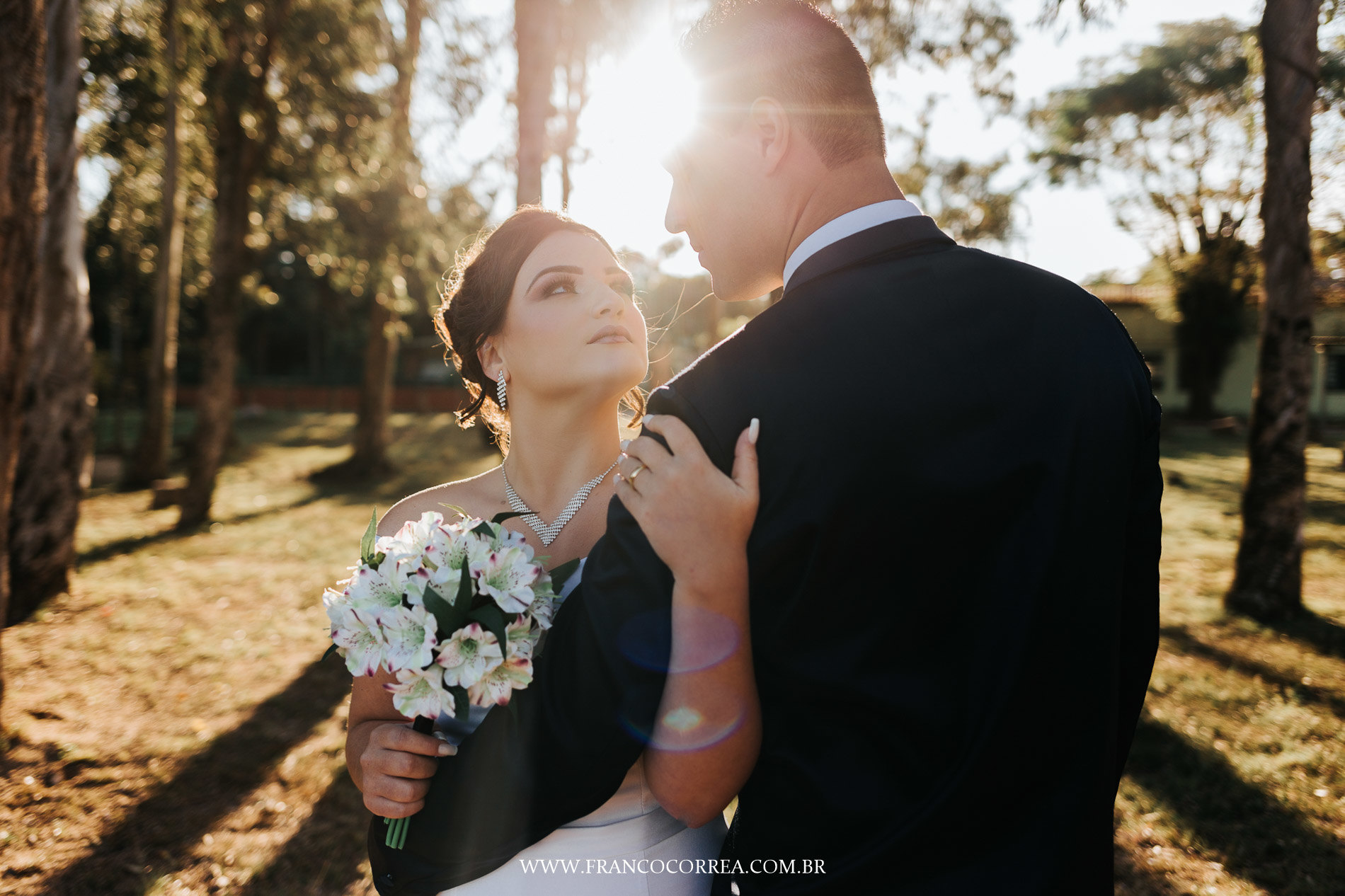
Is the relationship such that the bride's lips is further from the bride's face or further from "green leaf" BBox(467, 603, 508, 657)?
"green leaf" BBox(467, 603, 508, 657)

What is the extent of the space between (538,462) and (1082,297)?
216 centimetres

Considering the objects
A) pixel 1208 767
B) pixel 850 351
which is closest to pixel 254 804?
pixel 850 351

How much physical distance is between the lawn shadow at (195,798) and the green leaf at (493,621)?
Result: 238cm

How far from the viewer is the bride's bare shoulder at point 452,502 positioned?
10.0ft

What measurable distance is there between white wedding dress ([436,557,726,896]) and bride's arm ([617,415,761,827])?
732 millimetres

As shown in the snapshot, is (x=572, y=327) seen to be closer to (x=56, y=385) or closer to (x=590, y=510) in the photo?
(x=590, y=510)

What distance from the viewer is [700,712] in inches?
57.4

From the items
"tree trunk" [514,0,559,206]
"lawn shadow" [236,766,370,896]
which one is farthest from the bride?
"tree trunk" [514,0,559,206]

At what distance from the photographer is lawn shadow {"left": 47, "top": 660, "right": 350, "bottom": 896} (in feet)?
13.9

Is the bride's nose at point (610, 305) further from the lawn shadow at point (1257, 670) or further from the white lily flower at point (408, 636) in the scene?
the lawn shadow at point (1257, 670)

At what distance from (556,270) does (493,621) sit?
5.38 feet

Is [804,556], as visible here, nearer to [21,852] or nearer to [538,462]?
[538,462]

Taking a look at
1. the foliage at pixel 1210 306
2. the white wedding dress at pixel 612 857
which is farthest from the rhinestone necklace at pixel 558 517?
the foliage at pixel 1210 306

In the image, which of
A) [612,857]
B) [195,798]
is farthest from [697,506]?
[195,798]
